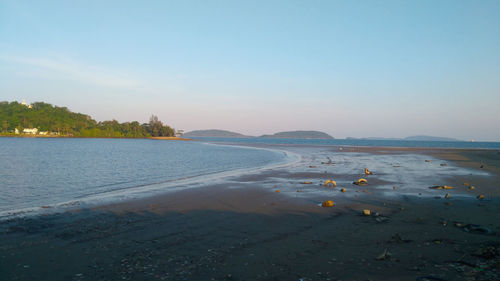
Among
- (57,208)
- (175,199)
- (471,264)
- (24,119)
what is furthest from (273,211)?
(24,119)

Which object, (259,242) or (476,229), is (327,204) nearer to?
(476,229)

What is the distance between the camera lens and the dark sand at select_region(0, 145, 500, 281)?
21.6 feet

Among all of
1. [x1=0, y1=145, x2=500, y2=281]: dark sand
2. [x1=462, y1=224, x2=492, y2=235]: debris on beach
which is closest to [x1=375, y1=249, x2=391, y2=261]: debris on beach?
[x1=0, y1=145, x2=500, y2=281]: dark sand

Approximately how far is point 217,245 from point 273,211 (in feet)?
15.6

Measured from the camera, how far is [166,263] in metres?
7.11

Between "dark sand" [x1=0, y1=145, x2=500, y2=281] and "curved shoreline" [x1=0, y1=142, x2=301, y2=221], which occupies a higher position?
"dark sand" [x1=0, y1=145, x2=500, y2=281]

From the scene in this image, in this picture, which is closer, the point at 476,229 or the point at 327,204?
the point at 476,229

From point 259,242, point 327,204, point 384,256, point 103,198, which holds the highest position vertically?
point 384,256

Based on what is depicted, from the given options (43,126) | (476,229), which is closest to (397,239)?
(476,229)

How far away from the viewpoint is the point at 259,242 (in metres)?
8.77

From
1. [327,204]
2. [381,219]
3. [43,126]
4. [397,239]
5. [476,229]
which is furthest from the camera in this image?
[43,126]

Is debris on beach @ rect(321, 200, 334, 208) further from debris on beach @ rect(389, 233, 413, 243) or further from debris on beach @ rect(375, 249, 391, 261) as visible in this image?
debris on beach @ rect(375, 249, 391, 261)

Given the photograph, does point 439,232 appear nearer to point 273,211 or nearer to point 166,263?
point 273,211

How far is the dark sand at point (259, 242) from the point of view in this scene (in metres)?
6.58
